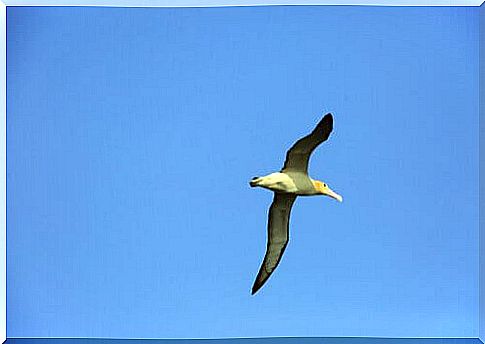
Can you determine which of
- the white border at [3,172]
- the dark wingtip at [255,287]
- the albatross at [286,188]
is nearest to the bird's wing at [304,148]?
the albatross at [286,188]

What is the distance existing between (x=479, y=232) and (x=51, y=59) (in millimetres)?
2054

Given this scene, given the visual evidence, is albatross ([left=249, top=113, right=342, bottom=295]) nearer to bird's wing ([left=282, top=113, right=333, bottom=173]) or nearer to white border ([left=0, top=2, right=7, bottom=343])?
bird's wing ([left=282, top=113, right=333, bottom=173])

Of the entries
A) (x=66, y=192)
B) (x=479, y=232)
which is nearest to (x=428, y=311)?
(x=479, y=232)

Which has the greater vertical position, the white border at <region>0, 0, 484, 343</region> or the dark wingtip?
the white border at <region>0, 0, 484, 343</region>

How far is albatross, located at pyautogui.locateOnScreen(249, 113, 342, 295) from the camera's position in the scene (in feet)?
13.6

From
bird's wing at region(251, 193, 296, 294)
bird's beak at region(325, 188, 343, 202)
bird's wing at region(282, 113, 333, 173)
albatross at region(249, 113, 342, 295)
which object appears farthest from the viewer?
bird's wing at region(251, 193, 296, 294)

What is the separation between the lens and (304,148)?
4.21 metres

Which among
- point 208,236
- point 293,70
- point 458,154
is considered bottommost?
point 208,236

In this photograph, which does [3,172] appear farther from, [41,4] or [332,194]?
[332,194]

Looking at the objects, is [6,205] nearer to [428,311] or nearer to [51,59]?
[51,59]

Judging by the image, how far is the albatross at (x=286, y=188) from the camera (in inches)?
163

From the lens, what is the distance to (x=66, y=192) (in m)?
4.57

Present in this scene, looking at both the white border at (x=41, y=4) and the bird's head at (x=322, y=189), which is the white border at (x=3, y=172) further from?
the bird's head at (x=322, y=189)

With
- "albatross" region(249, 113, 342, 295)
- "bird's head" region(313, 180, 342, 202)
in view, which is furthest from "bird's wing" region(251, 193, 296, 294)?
"bird's head" region(313, 180, 342, 202)
